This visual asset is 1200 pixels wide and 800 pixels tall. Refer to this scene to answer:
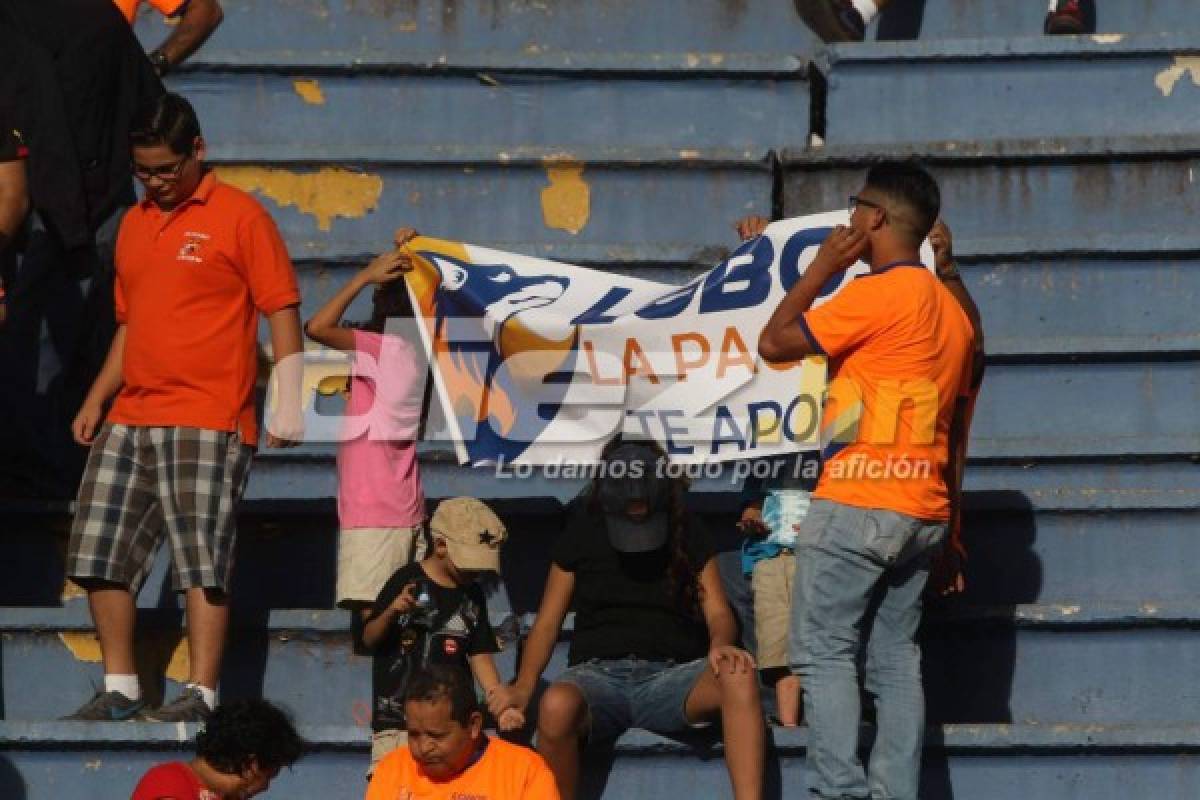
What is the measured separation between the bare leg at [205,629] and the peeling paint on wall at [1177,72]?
14.1 feet

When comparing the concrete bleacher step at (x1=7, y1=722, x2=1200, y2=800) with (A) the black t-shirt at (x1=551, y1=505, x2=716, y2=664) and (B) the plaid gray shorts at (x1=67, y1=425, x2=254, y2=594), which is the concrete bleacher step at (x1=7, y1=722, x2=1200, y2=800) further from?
(B) the plaid gray shorts at (x1=67, y1=425, x2=254, y2=594)

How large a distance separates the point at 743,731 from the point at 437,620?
926 millimetres

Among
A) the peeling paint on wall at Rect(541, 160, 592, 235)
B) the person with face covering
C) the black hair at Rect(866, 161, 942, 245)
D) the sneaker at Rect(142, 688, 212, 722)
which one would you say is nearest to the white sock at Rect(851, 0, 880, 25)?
the peeling paint on wall at Rect(541, 160, 592, 235)

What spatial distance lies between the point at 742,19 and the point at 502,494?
2.94 m

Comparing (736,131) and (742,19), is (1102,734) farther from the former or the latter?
(742,19)

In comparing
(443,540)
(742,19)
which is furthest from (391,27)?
(443,540)

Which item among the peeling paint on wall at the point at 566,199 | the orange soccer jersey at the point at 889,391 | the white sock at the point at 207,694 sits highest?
the peeling paint on wall at the point at 566,199

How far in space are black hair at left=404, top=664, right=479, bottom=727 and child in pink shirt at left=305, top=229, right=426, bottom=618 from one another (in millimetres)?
709

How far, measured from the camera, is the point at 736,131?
918 cm

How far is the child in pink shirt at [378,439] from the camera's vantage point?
7.03m

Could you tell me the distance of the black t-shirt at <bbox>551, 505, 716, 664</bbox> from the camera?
6781mm

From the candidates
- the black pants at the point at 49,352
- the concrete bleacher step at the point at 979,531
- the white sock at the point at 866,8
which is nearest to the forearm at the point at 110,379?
the concrete bleacher step at the point at 979,531

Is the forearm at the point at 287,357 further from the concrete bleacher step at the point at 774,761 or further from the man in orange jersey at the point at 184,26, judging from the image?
the man in orange jersey at the point at 184,26

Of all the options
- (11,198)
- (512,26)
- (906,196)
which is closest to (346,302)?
(11,198)
